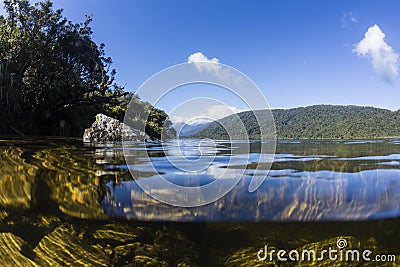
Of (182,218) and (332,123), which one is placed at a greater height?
(332,123)

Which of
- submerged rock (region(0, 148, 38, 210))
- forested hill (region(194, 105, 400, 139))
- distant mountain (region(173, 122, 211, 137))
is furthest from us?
forested hill (region(194, 105, 400, 139))

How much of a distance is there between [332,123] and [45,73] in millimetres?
43569

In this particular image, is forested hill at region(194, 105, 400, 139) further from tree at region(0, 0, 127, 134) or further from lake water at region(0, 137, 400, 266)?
lake water at region(0, 137, 400, 266)

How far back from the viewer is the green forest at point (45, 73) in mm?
11727

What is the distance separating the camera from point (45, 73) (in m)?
13.5

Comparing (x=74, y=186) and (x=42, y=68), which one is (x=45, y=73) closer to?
(x=42, y=68)

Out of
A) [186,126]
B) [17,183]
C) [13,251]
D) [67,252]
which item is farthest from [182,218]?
[17,183]

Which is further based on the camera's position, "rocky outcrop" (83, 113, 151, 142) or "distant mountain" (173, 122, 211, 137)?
"rocky outcrop" (83, 113, 151, 142)

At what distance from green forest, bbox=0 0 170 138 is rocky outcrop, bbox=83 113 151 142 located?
178cm

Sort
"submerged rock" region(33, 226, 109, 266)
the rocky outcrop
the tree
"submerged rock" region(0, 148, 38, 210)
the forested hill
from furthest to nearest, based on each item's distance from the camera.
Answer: the forested hill
the tree
the rocky outcrop
"submerged rock" region(0, 148, 38, 210)
"submerged rock" region(33, 226, 109, 266)

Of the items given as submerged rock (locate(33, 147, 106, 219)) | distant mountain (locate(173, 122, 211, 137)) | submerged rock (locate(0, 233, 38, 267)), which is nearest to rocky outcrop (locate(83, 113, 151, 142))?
distant mountain (locate(173, 122, 211, 137))

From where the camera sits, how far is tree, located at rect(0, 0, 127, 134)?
11.7 meters

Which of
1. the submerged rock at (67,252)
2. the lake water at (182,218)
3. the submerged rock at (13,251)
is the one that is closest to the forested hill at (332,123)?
the lake water at (182,218)

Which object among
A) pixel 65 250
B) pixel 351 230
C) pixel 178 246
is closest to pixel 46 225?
pixel 65 250
